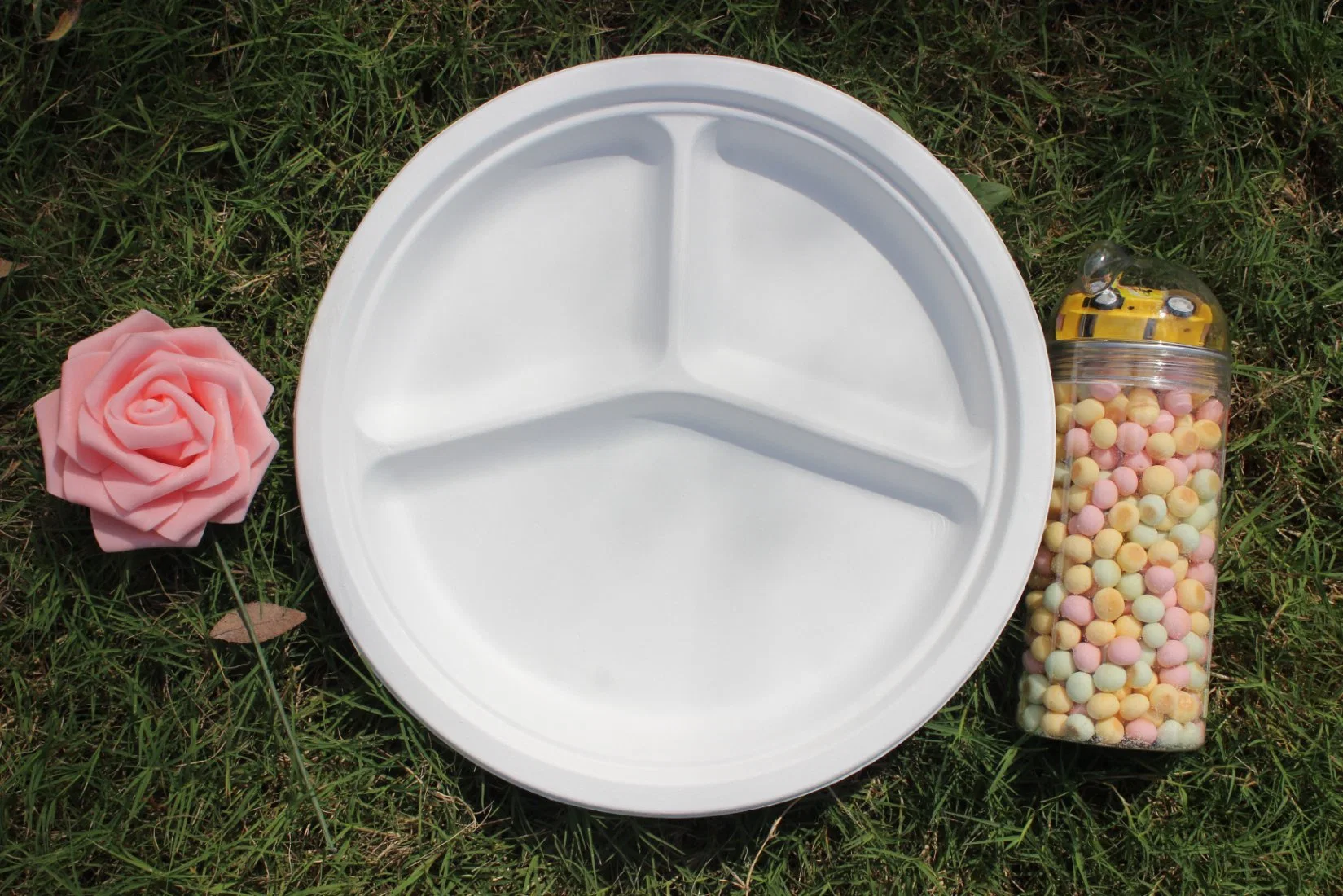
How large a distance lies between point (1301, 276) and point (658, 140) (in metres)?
1.02

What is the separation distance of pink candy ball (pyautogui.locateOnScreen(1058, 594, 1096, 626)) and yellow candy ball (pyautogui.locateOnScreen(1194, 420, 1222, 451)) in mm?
258

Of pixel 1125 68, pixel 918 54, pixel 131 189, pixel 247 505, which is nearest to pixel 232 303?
pixel 131 189

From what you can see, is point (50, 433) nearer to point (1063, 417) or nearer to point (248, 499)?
point (248, 499)

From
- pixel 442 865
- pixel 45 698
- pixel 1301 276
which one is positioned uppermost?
pixel 1301 276

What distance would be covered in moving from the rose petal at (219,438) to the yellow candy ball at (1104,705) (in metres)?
1.18

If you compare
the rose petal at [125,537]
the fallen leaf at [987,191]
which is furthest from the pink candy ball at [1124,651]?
the rose petal at [125,537]

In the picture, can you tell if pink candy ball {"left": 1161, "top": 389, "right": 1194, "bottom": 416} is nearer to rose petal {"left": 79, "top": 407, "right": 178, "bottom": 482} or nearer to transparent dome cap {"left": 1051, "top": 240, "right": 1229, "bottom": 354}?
transparent dome cap {"left": 1051, "top": 240, "right": 1229, "bottom": 354}

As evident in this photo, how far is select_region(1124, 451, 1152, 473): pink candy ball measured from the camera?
1.21 metres

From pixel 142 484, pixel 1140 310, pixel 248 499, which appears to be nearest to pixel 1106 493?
pixel 1140 310

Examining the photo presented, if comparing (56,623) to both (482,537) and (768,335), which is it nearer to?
(482,537)

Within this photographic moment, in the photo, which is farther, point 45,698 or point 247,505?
point 45,698

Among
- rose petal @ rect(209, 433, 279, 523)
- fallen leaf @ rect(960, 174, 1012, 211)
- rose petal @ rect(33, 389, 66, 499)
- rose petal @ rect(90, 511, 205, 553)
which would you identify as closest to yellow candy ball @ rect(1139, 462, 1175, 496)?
fallen leaf @ rect(960, 174, 1012, 211)

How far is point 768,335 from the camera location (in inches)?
50.1

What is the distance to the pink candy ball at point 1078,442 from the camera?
124cm
